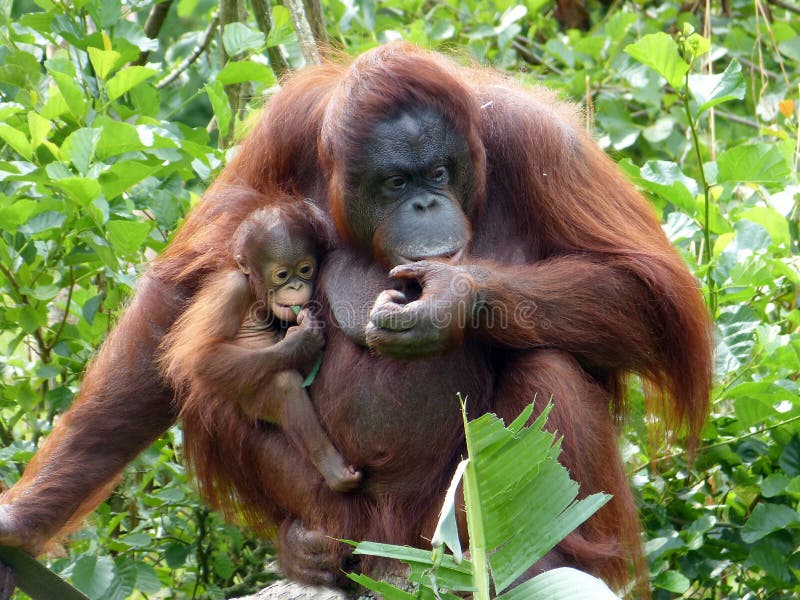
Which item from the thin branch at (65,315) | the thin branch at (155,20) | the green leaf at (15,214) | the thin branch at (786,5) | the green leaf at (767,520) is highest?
the green leaf at (15,214)

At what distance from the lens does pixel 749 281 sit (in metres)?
3.57

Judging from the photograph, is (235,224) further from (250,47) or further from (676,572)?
(676,572)

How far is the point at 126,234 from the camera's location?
3.65m

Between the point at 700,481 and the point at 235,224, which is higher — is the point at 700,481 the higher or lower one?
the lower one

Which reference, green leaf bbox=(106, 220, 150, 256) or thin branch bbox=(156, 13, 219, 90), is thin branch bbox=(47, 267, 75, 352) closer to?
green leaf bbox=(106, 220, 150, 256)

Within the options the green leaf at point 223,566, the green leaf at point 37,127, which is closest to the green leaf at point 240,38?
the green leaf at point 37,127

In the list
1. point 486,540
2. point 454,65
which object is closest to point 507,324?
point 454,65

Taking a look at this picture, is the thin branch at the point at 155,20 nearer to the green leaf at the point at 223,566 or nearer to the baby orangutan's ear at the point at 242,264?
the baby orangutan's ear at the point at 242,264

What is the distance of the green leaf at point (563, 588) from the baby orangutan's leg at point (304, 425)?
4.41ft

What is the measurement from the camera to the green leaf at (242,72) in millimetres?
4023

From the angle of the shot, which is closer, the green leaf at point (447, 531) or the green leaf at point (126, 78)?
the green leaf at point (447, 531)

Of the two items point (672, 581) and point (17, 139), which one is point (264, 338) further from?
point (672, 581)

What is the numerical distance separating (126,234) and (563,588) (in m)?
2.23

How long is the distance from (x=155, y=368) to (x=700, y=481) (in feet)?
6.27
